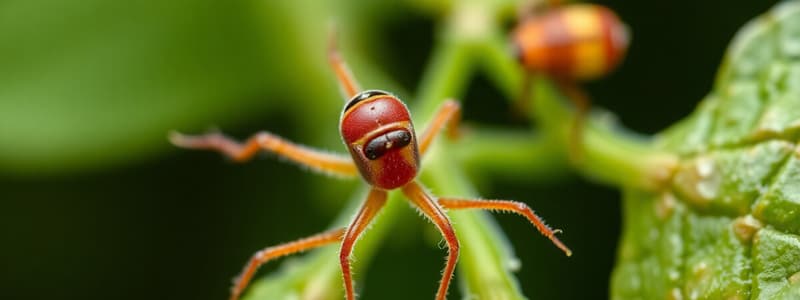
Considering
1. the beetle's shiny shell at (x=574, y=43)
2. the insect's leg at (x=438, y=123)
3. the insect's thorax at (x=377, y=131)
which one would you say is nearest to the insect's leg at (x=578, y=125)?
the beetle's shiny shell at (x=574, y=43)

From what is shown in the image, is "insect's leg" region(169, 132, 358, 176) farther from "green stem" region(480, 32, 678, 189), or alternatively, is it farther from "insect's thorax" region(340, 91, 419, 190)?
"green stem" region(480, 32, 678, 189)

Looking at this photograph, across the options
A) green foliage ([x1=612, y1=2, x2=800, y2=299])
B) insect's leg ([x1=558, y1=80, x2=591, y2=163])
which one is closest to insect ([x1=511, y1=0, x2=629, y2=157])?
insect's leg ([x1=558, y1=80, x2=591, y2=163])

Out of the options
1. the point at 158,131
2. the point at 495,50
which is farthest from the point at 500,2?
the point at 158,131

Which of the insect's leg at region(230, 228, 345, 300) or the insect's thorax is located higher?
the insect's thorax

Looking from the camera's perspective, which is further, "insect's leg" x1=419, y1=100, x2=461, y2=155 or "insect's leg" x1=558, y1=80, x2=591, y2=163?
"insect's leg" x1=558, y1=80, x2=591, y2=163

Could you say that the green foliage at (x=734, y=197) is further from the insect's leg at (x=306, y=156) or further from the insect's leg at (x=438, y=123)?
the insect's leg at (x=306, y=156)

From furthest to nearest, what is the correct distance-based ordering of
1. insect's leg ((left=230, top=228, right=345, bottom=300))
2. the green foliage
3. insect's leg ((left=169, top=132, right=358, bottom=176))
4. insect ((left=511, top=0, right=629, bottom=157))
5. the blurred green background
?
the blurred green background
insect ((left=511, top=0, right=629, bottom=157))
insect's leg ((left=169, top=132, right=358, bottom=176))
insect's leg ((left=230, top=228, right=345, bottom=300))
the green foliage
